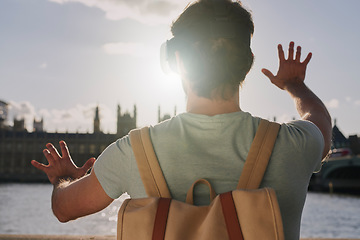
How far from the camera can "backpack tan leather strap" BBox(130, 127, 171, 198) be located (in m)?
1.06

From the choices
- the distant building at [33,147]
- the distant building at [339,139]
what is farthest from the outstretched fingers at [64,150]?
the distant building at [339,139]

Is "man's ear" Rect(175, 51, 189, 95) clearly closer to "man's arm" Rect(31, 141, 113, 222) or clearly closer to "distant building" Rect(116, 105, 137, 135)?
"man's arm" Rect(31, 141, 113, 222)

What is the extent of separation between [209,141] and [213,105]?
110 mm

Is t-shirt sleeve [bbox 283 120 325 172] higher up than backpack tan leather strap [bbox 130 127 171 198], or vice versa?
t-shirt sleeve [bbox 283 120 325 172]

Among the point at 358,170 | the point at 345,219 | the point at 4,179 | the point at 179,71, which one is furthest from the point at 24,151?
the point at 179,71

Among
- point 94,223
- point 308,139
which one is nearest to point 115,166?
point 308,139

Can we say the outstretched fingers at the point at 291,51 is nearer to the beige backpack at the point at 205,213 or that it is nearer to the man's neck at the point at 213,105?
the man's neck at the point at 213,105

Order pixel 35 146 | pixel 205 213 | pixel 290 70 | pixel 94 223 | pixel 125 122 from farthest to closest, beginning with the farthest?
pixel 125 122, pixel 35 146, pixel 94 223, pixel 290 70, pixel 205 213

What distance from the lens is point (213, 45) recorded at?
1.14 m

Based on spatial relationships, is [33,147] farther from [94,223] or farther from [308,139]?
[308,139]

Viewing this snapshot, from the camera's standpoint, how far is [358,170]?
4709 cm

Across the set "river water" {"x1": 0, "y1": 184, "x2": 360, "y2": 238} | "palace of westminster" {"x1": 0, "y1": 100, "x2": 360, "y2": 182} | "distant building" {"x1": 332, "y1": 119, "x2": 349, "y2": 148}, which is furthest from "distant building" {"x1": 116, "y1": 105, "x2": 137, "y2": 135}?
"river water" {"x1": 0, "y1": 184, "x2": 360, "y2": 238}

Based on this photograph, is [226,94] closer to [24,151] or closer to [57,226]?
[57,226]

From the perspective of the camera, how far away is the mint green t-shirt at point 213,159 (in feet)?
3.57
